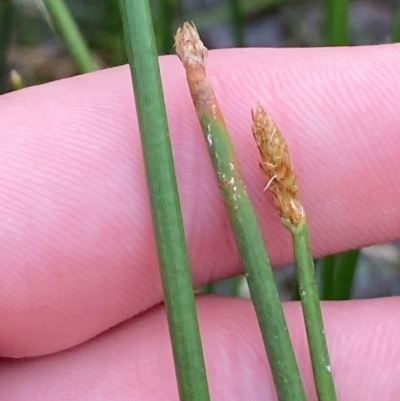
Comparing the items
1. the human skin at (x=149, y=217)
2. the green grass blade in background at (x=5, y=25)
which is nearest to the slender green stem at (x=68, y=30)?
the human skin at (x=149, y=217)

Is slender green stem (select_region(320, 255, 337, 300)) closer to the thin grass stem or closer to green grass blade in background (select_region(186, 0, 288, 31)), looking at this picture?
the thin grass stem

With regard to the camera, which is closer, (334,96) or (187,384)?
(187,384)

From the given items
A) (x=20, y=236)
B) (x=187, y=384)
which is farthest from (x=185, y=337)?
(x=20, y=236)

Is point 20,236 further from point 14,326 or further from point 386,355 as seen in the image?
point 386,355

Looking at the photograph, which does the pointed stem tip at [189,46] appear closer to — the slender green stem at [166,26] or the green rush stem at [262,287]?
the green rush stem at [262,287]

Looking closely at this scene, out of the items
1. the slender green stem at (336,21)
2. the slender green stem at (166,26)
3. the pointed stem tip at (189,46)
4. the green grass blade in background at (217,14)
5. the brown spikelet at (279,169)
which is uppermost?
the green grass blade in background at (217,14)

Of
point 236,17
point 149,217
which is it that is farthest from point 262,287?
point 236,17
